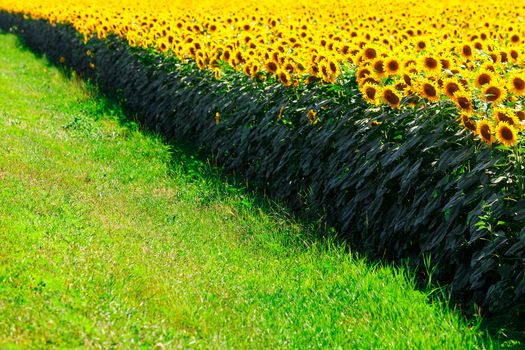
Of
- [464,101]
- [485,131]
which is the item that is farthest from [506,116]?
[464,101]

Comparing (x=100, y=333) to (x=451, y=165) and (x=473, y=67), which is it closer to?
(x=451, y=165)

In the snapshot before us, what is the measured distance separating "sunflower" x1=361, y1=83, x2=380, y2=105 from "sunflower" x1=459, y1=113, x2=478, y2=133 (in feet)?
3.23

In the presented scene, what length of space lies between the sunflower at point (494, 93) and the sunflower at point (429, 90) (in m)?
0.36

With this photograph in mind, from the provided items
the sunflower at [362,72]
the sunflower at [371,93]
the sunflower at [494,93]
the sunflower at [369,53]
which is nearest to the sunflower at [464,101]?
the sunflower at [494,93]

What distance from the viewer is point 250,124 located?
825cm

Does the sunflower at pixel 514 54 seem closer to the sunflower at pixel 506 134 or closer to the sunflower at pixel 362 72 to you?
the sunflower at pixel 362 72

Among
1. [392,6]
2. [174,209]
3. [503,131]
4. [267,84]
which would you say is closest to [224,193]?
[174,209]

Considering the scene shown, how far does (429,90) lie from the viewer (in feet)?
19.7

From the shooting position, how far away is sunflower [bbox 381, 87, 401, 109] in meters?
6.33

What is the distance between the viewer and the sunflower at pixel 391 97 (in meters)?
6.33

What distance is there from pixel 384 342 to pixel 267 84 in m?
4.05

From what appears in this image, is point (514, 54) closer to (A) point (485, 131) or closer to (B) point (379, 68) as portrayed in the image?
(B) point (379, 68)

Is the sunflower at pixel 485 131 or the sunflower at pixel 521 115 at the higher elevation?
the sunflower at pixel 521 115

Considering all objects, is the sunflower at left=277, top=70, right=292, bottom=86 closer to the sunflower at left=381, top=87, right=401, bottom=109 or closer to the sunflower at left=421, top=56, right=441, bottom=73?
the sunflower at left=381, top=87, right=401, bottom=109
